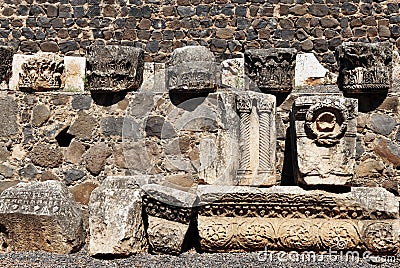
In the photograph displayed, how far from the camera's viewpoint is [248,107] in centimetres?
530

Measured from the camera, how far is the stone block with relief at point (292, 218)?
4.91 meters

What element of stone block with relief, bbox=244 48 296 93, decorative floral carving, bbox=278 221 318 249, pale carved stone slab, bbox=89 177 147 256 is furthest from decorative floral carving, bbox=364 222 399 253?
pale carved stone slab, bbox=89 177 147 256

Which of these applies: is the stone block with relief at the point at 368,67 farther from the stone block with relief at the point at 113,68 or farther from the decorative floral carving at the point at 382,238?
the stone block with relief at the point at 113,68

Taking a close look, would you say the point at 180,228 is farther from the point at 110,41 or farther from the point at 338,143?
the point at 110,41

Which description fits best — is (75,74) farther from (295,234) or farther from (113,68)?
(295,234)

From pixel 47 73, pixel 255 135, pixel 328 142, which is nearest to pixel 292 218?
pixel 328 142

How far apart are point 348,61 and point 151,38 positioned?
7.42m

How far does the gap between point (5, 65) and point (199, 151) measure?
1.94 metres

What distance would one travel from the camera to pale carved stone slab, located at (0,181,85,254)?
197 inches

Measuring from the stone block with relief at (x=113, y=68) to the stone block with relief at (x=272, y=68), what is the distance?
3.34ft

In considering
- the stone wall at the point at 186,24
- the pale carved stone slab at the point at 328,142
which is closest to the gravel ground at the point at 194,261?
the pale carved stone slab at the point at 328,142

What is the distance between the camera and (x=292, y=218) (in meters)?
4.99

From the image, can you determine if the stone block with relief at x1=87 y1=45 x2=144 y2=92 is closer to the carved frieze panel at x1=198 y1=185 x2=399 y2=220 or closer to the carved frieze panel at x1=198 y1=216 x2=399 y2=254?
the carved frieze panel at x1=198 y1=185 x2=399 y2=220

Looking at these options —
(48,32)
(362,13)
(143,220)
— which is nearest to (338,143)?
(143,220)
